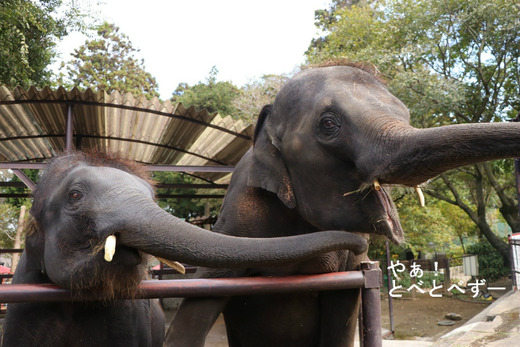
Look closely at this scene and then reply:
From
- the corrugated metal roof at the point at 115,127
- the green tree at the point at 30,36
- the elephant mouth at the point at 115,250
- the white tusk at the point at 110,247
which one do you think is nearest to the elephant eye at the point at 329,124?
the elephant mouth at the point at 115,250

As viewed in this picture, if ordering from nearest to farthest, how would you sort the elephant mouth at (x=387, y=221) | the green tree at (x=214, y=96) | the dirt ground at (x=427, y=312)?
1. the elephant mouth at (x=387, y=221)
2. the dirt ground at (x=427, y=312)
3. the green tree at (x=214, y=96)

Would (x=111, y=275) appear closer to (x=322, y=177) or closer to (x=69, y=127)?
(x=322, y=177)

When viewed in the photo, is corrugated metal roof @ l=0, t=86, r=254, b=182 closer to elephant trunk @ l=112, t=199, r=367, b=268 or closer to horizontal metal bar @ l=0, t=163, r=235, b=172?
horizontal metal bar @ l=0, t=163, r=235, b=172

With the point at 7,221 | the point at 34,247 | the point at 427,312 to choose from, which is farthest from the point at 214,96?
the point at 34,247

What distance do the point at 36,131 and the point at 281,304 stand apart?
496cm

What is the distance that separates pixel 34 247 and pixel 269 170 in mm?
1185

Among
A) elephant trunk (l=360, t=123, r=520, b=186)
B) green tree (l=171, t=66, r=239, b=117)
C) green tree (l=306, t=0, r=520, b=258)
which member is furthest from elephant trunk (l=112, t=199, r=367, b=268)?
green tree (l=171, t=66, r=239, b=117)

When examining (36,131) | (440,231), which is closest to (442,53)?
(440,231)

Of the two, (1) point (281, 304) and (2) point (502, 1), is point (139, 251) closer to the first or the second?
(1) point (281, 304)

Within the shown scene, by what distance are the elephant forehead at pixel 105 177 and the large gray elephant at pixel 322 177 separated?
0.47 meters

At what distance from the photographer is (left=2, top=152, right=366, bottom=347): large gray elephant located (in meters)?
1.82

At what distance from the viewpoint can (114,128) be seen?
6484 millimetres

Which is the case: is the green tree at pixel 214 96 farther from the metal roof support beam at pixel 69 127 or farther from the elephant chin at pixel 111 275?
the elephant chin at pixel 111 275

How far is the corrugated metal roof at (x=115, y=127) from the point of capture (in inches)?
212
